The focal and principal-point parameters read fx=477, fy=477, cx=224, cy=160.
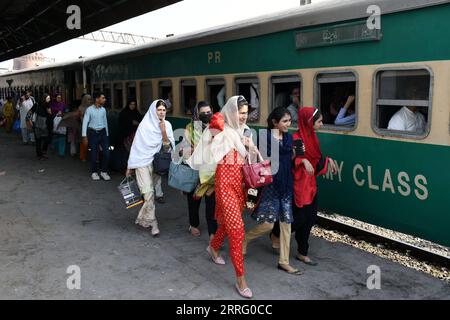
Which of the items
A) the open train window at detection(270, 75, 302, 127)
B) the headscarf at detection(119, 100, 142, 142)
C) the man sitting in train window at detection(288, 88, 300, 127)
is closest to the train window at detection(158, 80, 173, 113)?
the headscarf at detection(119, 100, 142, 142)

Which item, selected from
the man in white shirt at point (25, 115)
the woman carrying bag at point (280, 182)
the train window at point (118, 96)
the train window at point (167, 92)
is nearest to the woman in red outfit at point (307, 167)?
the woman carrying bag at point (280, 182)

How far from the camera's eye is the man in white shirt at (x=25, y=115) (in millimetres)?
14750

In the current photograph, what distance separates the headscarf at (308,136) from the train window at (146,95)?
257 inches

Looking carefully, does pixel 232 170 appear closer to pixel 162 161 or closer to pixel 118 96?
pixel 162 161

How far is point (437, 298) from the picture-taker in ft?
13.5

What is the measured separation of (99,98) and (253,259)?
505cm

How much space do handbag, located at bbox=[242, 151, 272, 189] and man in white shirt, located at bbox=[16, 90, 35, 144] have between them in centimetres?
1217

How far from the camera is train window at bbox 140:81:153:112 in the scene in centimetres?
1070

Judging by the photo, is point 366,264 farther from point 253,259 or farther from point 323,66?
point 323,66

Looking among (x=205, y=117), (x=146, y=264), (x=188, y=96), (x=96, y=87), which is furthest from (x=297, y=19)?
(x=96, y=87)

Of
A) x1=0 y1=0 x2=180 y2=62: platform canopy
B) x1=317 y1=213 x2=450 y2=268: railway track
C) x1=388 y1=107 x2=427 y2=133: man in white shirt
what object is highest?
x1=0 y1=0 x2=180 y2=62: platform canopy

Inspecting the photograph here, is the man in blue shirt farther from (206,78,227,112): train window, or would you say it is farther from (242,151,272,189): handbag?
(242,151,272,189): handbag

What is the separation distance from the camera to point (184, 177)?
5465 mm

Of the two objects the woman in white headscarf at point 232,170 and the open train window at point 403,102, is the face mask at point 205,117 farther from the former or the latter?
the open train window at point 403,102
